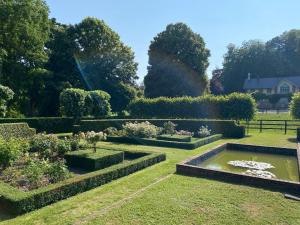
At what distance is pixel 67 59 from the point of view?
3192cm

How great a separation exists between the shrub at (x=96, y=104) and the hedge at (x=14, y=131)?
9077mm

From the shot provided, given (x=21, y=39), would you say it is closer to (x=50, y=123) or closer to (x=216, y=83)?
(x=50, y=123)

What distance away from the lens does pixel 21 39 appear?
84.3 ft

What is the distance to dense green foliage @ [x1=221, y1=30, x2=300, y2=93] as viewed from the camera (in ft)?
216

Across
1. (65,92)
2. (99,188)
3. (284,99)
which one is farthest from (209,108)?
(284,99)

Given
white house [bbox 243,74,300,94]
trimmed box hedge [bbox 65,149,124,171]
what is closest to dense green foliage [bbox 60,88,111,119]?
trimmed box hedge [bbox 65,149,124,171]

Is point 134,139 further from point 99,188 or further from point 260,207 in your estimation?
point 260,207

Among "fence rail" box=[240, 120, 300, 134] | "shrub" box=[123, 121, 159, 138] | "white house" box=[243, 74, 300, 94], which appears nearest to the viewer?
"shrub" box=[123, 121, 159, 138]

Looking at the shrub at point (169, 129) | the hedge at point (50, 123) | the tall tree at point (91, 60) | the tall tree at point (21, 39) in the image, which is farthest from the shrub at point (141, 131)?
the tall tree at point (91, 60)

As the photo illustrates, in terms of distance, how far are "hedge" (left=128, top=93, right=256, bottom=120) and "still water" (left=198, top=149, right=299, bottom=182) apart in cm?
884

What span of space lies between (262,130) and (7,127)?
20.1 metres

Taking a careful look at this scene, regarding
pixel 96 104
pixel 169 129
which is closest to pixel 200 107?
pixel 169 129

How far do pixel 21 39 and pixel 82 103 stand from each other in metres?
9.43

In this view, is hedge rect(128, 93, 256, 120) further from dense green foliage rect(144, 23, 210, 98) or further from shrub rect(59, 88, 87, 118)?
dense green foliage rect(144, 23, 210, 98)
